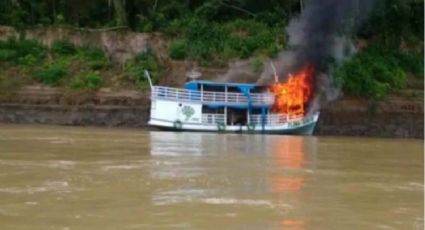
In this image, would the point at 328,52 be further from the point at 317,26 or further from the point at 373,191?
the point at 373,191

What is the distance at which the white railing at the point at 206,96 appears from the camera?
31047 mm

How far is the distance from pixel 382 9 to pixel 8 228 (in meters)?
30.6

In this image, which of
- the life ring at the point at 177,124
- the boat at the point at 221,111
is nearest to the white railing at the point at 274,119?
the boat at the point at 221,111

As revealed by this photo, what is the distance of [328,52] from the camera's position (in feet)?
112

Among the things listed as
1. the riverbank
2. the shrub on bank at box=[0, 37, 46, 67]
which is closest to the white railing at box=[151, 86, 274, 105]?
the riverbank

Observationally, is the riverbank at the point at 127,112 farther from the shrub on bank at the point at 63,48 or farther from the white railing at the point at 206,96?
the shrub on bank at the point at 63,48

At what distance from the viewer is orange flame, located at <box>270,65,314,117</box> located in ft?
104

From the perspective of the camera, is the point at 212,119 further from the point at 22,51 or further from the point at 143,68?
the point at 22,51

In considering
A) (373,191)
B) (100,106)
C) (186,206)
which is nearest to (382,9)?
(100,106)

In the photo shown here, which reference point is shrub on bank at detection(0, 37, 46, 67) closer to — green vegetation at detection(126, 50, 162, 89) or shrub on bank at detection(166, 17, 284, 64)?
green vegetation at detection(126, 50, 162, 89)

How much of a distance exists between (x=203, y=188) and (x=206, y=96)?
786 inches

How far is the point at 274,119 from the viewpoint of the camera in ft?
102

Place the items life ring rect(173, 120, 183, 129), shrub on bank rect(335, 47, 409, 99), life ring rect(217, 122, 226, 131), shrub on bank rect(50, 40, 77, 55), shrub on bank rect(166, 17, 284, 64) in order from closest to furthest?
life ring rect(173, 120, 183, 129) < life ring rect(217, 122, 226, 131) < shrub on bank rect(335, 47, 409, 99) < shrub on bank rect(166, 17, 284, 64) < shrub on bank rect(50, 40, 77, 55)

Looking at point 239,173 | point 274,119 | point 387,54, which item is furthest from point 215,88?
point 239,173
